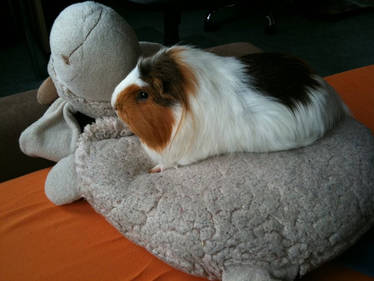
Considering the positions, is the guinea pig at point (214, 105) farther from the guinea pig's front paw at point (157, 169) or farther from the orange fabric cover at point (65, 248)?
the orange fabric cover at point (65, 248)

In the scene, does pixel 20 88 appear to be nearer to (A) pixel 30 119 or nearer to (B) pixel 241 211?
(A) pixel 30 119

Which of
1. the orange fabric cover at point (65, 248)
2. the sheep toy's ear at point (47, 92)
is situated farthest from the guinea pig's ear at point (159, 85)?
the sheep toy's ear at point (47, 92)

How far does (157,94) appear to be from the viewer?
0.77 meters

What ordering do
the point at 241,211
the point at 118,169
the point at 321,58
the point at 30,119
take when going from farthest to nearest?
the point at 321,58, the point at 30,119, the point at 118,169, the point at 241,211

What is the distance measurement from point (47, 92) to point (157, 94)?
0.53 meters

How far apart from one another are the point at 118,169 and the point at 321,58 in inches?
89.4

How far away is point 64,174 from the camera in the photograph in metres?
0.96

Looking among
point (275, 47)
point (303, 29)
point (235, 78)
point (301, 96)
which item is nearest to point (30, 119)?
point (235, 78)

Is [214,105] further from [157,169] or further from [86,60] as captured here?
[86,60]

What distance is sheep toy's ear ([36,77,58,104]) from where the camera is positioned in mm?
1133

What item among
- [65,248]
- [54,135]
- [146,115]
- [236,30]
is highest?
[146,115]

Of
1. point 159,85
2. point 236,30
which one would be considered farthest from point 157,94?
point 236,30

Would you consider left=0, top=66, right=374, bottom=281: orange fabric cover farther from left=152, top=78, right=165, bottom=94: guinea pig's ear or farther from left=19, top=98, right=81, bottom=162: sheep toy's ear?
left=152, top=78, right=165, bottom=94: guinea pig's ear

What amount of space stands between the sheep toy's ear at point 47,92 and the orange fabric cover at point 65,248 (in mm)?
281
